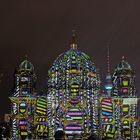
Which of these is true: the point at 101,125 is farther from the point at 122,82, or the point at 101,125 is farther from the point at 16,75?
the point at 16,75

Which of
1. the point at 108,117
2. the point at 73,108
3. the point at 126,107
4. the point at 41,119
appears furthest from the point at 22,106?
the point at 126,107

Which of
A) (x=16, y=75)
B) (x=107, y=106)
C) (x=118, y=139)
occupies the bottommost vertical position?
(x=118, y=139)

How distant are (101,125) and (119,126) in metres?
1.84

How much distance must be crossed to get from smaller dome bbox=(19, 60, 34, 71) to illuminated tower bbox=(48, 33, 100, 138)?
3.59m

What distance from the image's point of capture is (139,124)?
158 feet

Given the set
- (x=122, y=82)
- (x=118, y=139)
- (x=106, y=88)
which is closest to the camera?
(x=118, y=139)

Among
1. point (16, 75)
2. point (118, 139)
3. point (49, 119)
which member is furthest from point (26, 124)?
point (118, 139)

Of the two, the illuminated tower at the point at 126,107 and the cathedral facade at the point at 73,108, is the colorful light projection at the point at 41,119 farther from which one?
the illuminated tower at the point at 126,107

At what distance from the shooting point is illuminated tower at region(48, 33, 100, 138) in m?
46.9

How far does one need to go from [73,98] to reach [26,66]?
7.00 meters

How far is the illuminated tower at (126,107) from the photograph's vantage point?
156 feet

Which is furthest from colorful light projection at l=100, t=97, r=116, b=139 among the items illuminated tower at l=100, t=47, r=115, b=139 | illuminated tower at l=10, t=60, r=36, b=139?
illuminated tower at l=10, t=60, r=36, b=139

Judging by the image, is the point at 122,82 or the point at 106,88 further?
the point at 106,88

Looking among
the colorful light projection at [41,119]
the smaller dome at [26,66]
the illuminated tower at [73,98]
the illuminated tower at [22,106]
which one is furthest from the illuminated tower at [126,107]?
the smaller dome at [26,66]
